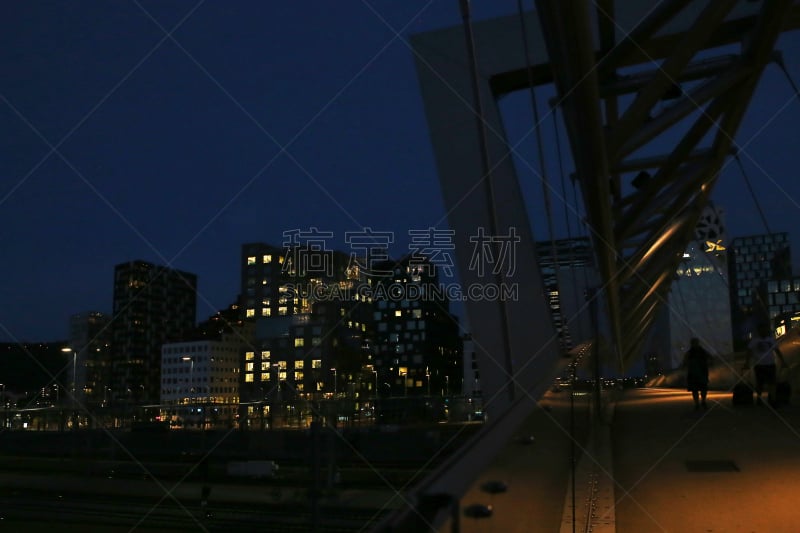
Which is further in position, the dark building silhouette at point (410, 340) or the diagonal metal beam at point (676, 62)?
the dark building silhouette at point (410, 340)

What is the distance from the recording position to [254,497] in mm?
27406

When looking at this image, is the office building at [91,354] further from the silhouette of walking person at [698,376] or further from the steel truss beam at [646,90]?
the steel truss beam at [646,90]

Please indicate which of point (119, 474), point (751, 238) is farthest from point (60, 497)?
point (751, 238)

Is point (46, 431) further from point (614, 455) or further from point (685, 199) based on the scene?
point (614, 455)

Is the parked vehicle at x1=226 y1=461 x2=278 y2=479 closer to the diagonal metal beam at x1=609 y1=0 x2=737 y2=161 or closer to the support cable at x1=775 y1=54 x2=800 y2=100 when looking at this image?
the support cable at x1=775 y1=54 x2=800 y2=100

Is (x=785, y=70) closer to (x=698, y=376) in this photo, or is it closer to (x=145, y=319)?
(x=698, y=376)

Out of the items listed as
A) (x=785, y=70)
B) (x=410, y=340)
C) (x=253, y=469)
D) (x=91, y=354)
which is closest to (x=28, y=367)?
(x=253, y=469)

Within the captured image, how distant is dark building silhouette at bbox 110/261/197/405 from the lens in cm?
16675

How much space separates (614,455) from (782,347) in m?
6.66

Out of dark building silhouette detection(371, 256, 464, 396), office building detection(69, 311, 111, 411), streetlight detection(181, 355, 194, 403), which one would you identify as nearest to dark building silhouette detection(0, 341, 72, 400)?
office building detection(69, 311, 111, 411)

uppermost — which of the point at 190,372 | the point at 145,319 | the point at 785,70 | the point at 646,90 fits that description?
the point at 145,319

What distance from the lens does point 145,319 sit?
17638 cm

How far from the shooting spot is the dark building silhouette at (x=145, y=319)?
167 m

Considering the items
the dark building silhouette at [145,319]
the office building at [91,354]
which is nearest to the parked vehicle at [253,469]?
the office building at [91,354]
